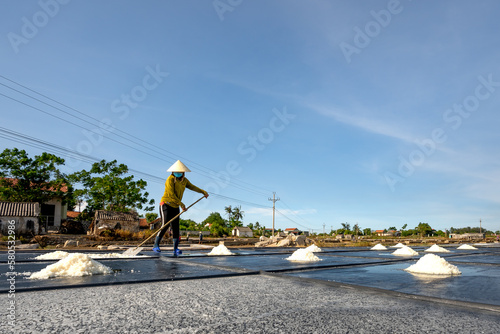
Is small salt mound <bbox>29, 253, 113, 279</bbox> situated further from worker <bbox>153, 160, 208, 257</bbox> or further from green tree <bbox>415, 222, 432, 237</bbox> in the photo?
green tree <bbox>415, 222, 432, 237</bbox>

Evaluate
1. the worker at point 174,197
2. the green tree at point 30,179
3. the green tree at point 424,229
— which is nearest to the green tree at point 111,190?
the green tree at point 30,179

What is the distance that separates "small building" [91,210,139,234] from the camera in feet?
99.5

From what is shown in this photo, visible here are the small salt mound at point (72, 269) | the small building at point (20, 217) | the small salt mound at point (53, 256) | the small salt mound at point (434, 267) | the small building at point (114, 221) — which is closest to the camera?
the small salt mound at point (72, 269)

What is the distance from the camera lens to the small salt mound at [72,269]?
3883 mm

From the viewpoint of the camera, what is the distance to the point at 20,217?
30.5 m

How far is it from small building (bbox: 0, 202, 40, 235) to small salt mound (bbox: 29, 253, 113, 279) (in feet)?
103

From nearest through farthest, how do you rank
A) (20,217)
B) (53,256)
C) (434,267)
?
1. (434,267)
2. (53,256)
3. (20,217)

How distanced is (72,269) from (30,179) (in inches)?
1562

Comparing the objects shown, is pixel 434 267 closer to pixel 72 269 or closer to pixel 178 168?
pixel 72 269

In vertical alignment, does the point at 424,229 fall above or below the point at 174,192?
below

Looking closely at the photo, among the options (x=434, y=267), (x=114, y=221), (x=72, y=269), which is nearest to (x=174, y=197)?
(x=72, y=269)

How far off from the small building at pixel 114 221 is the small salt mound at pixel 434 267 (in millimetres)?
28874

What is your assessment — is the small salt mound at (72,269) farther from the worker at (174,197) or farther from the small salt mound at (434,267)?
the small salt mound at (434,267)

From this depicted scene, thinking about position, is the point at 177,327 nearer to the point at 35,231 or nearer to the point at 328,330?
the point at 328,330
